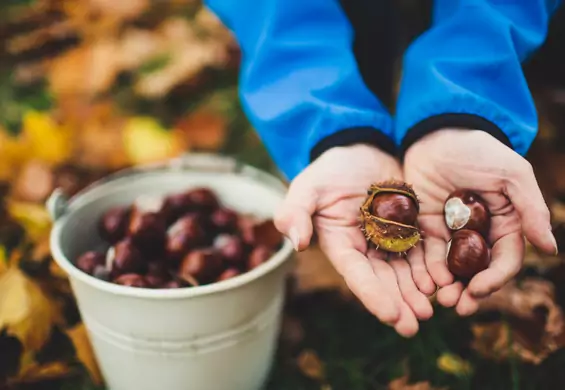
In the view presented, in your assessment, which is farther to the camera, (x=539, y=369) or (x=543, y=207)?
(x=539, y=369)

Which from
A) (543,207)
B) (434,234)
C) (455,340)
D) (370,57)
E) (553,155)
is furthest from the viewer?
(553,155)

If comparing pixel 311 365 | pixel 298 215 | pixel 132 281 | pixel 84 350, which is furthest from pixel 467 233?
pixel 84 350

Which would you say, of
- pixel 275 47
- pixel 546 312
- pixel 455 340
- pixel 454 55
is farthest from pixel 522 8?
pixel 455 340

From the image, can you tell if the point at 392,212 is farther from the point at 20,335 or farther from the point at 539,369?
the point at 20,335

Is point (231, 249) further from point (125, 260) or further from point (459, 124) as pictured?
point (459, 124)

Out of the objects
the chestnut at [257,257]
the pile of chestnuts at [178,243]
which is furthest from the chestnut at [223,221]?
the chestnut at [257,257]

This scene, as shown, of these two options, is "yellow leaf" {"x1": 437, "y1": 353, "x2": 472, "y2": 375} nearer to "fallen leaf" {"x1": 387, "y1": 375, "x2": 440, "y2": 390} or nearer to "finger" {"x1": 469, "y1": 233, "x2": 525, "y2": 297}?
"fallen leaf" {"x1": 387, "y1": 375, "x2": 440, "y2": 390}

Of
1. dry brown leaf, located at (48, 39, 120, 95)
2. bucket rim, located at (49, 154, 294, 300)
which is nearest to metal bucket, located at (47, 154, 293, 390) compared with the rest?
bucket rim, located at (49, 154, 294, 300)
